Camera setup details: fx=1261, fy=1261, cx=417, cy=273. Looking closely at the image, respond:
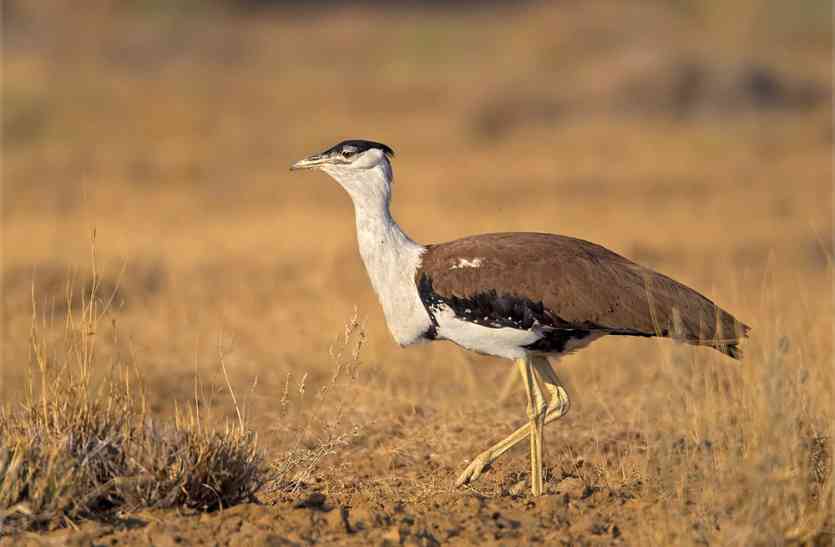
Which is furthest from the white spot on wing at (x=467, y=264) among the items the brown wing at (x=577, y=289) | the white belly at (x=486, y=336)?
the white belly at (x=486, y=336)

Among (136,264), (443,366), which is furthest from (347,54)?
(443,366)

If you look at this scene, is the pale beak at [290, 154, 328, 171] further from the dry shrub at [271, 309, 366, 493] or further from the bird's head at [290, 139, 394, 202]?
the dry shrub at [271, 309, 366, 493]

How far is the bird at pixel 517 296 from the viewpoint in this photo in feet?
14.8

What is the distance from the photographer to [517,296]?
178 inches

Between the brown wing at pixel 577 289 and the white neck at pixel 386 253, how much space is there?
0.25 ft

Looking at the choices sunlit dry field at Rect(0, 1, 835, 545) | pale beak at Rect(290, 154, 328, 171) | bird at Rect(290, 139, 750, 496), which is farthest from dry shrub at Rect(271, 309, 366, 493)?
pale beak at Rect(290, 154, 328, 171)

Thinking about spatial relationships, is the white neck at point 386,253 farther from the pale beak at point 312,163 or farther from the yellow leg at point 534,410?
the yellow leg at point 534,410

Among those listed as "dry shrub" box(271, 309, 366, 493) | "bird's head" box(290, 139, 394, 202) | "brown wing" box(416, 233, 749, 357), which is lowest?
"dry shrub" box(271, 309, 366, 493)

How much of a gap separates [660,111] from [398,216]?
23.0 feet

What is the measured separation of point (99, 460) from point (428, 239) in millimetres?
7281

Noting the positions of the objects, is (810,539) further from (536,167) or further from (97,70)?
(97,70)

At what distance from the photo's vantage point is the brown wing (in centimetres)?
452

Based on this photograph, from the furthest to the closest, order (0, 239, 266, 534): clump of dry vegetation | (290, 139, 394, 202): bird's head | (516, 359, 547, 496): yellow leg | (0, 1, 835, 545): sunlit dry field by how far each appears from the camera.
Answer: (290, 139, 394, 202): bird's head
(516, 359, 547, 496): yellow leg
(0, 1, 835, 545): sunlit dry field
(0, 239, 266, 534): clump of dry vegetation

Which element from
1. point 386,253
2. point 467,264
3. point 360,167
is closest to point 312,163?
point 360,167
